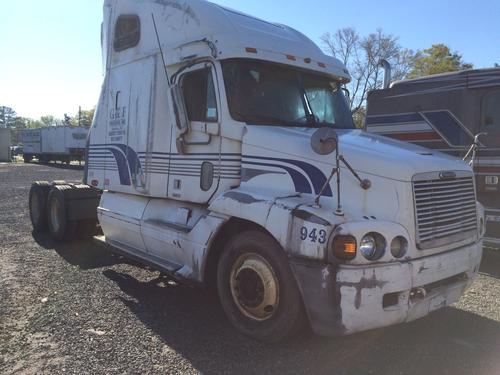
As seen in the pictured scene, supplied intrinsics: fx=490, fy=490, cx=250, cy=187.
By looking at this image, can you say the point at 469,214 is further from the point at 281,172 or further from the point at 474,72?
the point at 474,72

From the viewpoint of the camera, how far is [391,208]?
3.91 meters

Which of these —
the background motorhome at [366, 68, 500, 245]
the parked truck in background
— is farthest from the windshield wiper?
the parked truck in background

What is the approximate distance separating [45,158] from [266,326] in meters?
47.8

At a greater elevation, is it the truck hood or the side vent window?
the side vent window

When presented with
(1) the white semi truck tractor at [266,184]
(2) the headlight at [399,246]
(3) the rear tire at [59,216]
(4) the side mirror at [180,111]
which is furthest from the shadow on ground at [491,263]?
(3) the rear tire at [59,216]

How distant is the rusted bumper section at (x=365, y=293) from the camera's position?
3.66 metres

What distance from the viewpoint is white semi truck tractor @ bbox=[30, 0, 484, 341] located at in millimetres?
3793

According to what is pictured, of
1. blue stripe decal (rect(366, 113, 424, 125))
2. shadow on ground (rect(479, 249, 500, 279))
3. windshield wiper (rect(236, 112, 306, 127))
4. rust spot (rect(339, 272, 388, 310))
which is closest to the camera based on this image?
rust spot (rect(339, 272, 388, 310))

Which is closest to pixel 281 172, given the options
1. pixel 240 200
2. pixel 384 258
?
pixel 240 200

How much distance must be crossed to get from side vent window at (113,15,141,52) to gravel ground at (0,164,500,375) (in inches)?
124

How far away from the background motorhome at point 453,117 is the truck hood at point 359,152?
3.52m

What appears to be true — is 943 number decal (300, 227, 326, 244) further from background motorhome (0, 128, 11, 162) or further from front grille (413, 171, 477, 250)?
background motorhome (0, 128, 11, 162)

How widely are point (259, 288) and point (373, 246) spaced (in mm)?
1132

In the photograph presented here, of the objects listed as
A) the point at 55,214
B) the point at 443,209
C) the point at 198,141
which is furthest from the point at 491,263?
the point at 55,214
